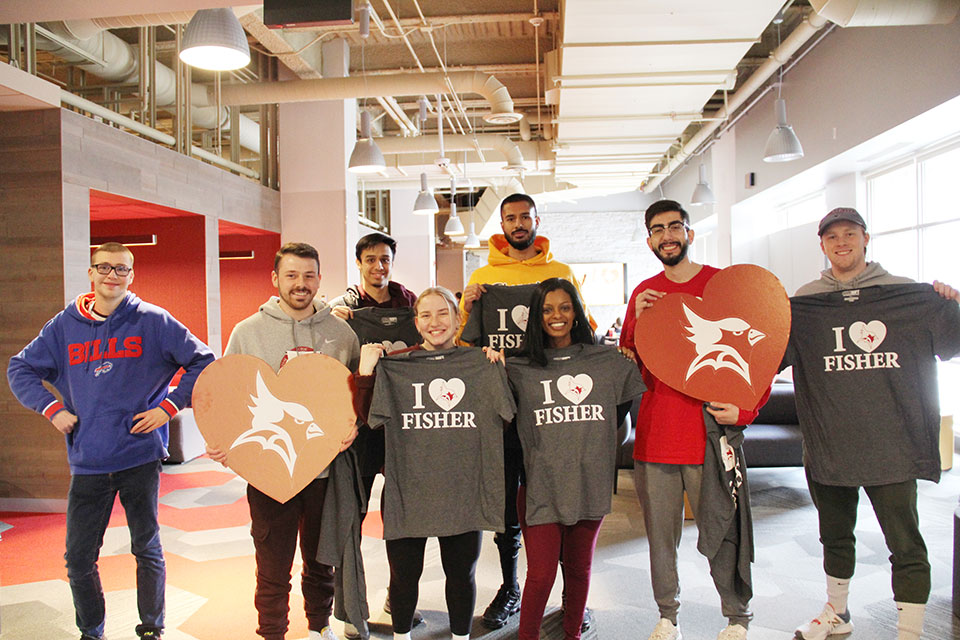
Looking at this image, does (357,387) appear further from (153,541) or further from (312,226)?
(312,226)

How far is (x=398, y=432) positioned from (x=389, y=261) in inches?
40.6

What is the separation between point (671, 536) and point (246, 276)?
7.50 metres

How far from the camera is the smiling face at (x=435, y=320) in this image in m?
2.44

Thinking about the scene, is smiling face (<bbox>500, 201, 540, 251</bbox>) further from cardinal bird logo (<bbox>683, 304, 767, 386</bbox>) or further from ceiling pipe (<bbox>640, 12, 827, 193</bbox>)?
ceiling pipe (<bbox>640, 12, 827, 193</bbox>)

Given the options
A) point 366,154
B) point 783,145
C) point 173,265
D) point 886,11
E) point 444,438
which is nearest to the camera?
point 444,438

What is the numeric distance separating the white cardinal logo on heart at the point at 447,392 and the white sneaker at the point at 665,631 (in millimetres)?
1208

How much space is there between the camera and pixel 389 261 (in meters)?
3.12

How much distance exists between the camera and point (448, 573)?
7.78 feet

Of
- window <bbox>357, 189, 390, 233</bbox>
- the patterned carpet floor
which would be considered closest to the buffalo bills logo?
the patterned carpet floor

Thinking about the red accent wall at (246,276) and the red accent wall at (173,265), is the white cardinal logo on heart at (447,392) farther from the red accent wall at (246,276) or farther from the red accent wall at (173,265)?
the red accent wall at (246,276)

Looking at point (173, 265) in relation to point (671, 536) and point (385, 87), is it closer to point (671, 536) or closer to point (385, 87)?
point (385, 87)

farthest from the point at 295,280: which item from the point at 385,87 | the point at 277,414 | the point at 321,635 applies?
the point at 385,87

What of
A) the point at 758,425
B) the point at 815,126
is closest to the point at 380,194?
the point at 815,126

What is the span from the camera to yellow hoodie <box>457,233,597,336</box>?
2969mm
